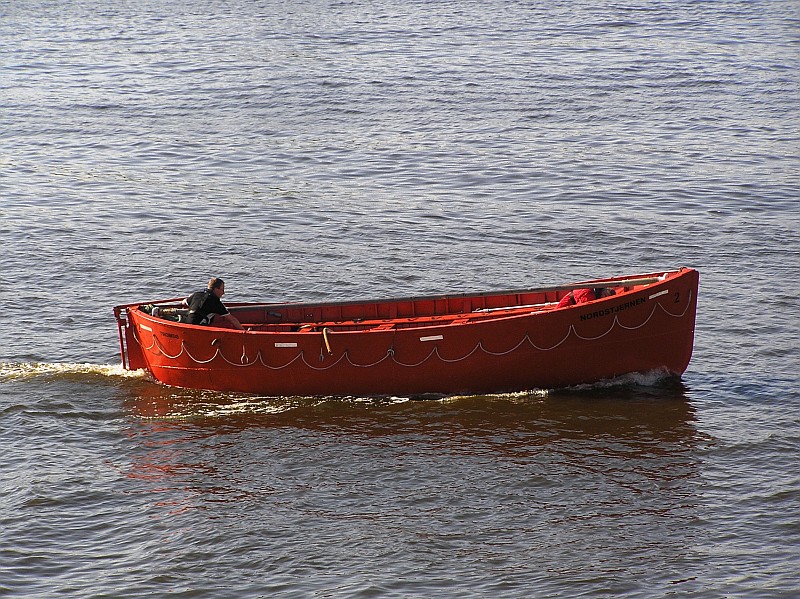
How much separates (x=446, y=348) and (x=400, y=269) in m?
6.36

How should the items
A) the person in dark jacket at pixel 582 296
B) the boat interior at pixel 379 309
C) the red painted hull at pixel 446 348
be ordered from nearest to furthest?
1. the red painted hull at pixel 446 348
2. the person in dark jacket at pixel 582 296
3. the boat interior at pixel 379 309

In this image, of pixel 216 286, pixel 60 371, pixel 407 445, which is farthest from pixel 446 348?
pixel 60 371

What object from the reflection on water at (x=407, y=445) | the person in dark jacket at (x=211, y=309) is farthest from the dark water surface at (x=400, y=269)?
the person in dark jacket at (x=211, y=309)

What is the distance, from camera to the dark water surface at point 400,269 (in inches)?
526

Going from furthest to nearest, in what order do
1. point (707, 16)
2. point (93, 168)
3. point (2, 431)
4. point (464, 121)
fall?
point (707, 16) < point (464, 121) < point (93, 168) < point (2, 431)

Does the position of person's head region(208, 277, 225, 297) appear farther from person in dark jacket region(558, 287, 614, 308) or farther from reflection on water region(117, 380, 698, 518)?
person in dark jacket region(558, 287, 614, 308)

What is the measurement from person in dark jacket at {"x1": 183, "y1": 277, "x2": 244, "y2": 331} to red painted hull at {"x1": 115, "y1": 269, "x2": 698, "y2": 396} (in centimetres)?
30

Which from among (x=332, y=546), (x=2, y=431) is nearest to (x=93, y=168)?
(x=2, y=431)

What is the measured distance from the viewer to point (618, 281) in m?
17.4

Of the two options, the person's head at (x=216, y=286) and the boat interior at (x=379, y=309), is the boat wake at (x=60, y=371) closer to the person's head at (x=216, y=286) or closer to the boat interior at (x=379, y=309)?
the boat interior at (x=379, y=309)

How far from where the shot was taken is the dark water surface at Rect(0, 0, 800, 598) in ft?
43.8

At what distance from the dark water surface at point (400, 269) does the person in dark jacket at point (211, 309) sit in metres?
1.16

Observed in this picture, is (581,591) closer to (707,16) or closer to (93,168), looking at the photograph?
(93,168)

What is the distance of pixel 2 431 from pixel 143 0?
41.3 metres
